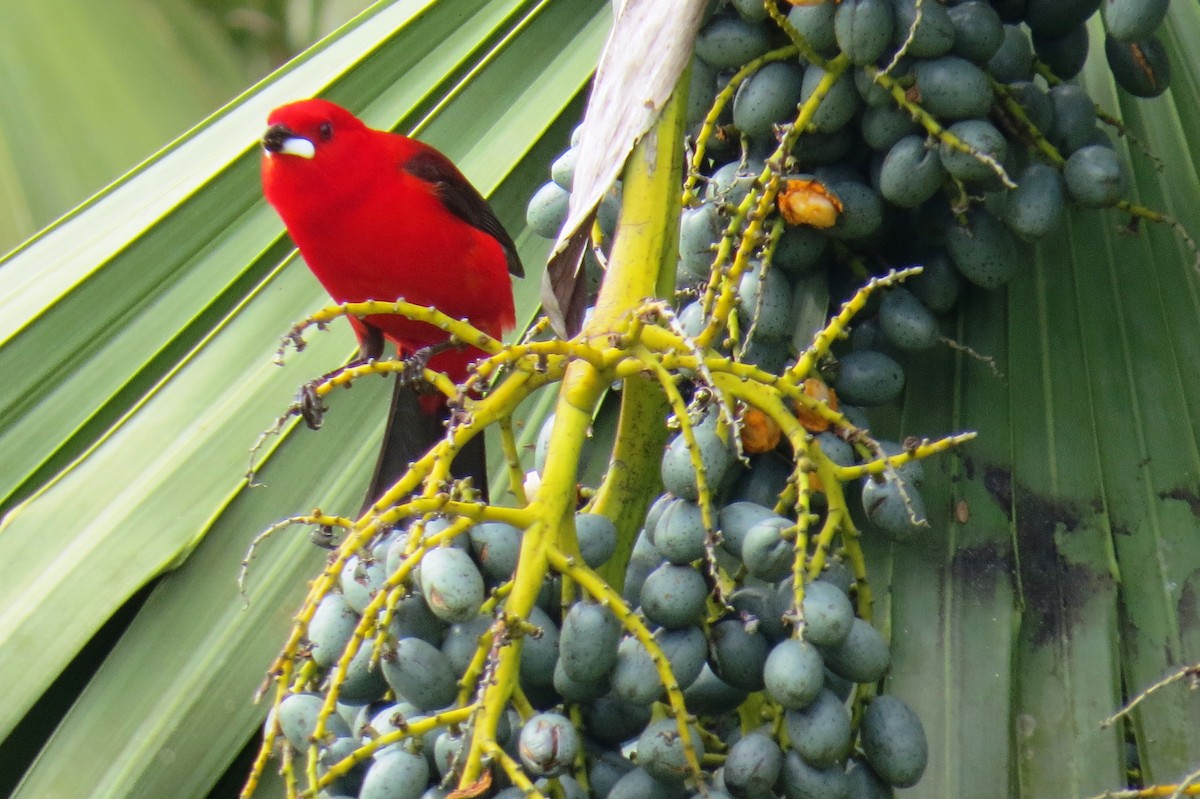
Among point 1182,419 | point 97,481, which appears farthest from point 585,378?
point 97,481

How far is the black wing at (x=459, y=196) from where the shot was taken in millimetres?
1736

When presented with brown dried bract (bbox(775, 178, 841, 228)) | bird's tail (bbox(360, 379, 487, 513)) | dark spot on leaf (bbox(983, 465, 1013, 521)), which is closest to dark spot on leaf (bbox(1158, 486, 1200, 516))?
dark spot on leaf (bbox(983, 465, 1013, 521))

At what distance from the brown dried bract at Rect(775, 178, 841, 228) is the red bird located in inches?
23.5

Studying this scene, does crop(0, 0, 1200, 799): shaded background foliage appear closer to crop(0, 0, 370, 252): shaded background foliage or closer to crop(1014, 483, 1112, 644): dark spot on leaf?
crop(1014, 483, 1112, 644): dark spot on leaf

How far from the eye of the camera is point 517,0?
5.83 feet

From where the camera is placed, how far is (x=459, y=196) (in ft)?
6.30

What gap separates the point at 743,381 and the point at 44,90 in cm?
214

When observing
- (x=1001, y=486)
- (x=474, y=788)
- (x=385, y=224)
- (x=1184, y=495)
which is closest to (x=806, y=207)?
(x=1001, y=486)

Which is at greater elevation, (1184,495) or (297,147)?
(297,147)

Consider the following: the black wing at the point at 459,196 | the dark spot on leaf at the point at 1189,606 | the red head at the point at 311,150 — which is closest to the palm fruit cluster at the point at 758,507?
the dark spot on leaf at the point at 1189,606

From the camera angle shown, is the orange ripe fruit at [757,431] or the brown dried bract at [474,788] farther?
the orange ripe fruit at [757,431]

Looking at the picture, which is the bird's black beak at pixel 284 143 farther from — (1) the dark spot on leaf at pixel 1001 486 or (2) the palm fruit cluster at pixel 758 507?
(1) the dark spot on leaf at pixel 1001 486

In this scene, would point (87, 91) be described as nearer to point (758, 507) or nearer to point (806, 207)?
point (806, 207)

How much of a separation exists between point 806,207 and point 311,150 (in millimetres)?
928
